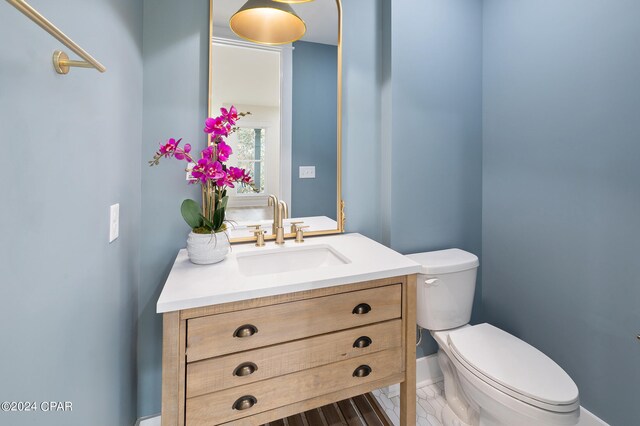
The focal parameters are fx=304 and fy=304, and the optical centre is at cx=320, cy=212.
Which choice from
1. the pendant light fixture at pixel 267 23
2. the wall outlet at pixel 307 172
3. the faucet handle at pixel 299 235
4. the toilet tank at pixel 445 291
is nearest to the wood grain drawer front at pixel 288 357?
the toilet tank at pixel 445 291

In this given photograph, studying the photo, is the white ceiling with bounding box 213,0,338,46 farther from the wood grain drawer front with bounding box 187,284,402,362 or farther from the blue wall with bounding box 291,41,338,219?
the wood grain drawer front with bounding box 187,284,402,362

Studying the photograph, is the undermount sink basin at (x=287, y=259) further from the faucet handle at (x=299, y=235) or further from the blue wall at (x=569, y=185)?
the blue wall at (x=569, y=185)

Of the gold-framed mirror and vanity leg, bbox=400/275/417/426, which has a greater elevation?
the gold-framed mirror

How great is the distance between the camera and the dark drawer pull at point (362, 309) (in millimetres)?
1180

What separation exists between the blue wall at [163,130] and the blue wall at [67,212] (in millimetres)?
142

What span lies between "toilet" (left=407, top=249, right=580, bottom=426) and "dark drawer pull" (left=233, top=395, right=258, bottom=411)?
3.01ft

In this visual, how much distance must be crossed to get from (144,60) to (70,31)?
70 cm

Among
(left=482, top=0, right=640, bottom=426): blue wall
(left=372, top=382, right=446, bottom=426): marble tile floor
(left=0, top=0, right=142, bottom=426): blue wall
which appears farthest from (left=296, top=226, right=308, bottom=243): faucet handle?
(left=482, top=0, right=640, bottom=426): blue wall

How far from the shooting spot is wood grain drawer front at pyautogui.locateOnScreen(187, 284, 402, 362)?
3.18 ft

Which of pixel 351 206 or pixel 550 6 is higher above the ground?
pixel 550 6

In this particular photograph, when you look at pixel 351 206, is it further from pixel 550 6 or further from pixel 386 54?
pixel 550 6

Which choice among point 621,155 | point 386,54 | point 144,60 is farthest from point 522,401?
point 144,60

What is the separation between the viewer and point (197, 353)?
3.15 ft

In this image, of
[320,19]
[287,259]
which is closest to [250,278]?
[287,259]
